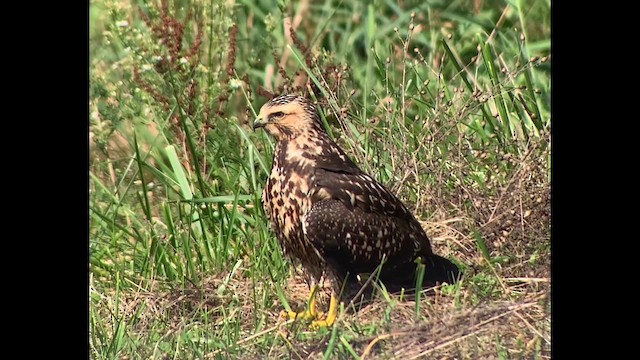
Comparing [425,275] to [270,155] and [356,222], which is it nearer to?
[356,222]

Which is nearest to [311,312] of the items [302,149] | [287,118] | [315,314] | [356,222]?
[315,314]

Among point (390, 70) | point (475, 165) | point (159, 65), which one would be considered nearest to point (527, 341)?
point (475, 165)

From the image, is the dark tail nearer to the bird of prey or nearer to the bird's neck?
the bird of prey

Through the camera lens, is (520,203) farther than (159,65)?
No

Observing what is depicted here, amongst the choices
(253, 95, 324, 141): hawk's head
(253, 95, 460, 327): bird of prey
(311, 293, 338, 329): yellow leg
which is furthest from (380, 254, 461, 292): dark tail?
(253, 95, 324, 141): hawk's head

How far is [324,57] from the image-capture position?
6.41 metres

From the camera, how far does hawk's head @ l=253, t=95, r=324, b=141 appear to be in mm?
6051

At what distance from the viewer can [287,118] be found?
6.05 meters

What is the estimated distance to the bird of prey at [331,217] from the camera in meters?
5.87

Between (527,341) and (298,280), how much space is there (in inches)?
33.3

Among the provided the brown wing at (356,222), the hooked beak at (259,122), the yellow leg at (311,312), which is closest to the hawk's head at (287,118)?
the hooked beak at (259,122)

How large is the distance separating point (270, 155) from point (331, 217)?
547 mm

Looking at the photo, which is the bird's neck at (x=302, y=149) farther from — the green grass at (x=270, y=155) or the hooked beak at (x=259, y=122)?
the green grass at (x=270, y=155)
